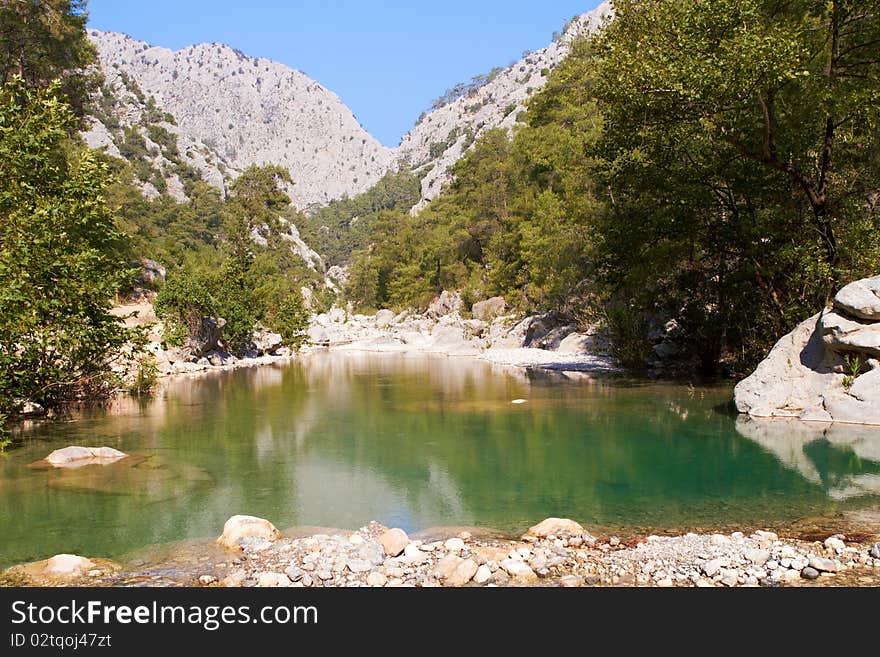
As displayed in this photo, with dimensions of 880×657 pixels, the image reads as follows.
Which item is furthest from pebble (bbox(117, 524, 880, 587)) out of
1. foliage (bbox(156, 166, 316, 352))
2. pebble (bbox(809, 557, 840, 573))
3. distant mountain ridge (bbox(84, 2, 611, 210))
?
distant mountain ridge (bbox(84, 2, 611, 210))

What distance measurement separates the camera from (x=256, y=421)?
1719 cm

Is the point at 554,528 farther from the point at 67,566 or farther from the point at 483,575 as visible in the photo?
the point at 67,566

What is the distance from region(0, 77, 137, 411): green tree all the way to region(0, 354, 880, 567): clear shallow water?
183cm

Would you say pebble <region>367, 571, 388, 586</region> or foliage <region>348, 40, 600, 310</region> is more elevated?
foliage <region>348, 40, 600, 310</region>

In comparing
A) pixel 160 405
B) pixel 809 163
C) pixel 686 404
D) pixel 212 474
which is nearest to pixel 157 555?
pixel 212 474

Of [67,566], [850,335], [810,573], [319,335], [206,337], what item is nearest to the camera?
[810,573]

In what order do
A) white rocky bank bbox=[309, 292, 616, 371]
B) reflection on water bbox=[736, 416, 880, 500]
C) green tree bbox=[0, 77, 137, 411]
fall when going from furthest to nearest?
Result: white rocky bank bbox=[309, 292, 616, 371] → green tree bbox=[0, 77, 137, 411] → reflection on water bbox=[736, 416, 880, 500]

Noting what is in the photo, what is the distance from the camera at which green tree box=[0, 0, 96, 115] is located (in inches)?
1076

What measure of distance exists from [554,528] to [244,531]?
3.72m

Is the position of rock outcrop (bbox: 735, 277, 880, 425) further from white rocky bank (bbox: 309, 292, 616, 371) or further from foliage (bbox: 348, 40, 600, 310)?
white rocky bank (bbox: 309, 292, 616, 371)

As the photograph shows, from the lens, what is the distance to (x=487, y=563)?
21.4ft

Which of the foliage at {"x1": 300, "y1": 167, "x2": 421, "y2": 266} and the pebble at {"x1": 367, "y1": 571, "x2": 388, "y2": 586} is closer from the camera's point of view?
the pebble at {"x1": 367, "y1": 571, "x2": 388, "y2": 586}

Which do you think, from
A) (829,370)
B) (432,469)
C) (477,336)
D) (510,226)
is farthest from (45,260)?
(510,226)

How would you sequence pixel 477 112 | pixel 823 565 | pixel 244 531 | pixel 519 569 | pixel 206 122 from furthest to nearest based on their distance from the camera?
pixel 206 122 < pixel 477 112 < pixel 244 531 < pixel 519 569 < pixel 823 565
